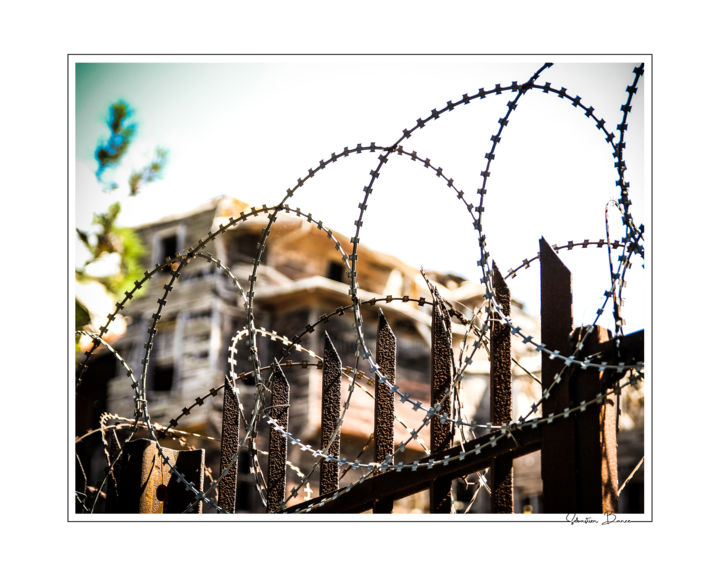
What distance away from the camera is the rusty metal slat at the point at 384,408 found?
11.8ft

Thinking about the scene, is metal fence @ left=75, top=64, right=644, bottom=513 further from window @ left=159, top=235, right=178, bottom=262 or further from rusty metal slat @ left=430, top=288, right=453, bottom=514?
window @ left=159, top=235, right=178, bottom=262

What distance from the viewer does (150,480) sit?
4.11 m

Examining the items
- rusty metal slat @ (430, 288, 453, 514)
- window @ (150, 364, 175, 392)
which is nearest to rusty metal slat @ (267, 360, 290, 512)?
rusty metal slat @ (430, 288, 453, 514)

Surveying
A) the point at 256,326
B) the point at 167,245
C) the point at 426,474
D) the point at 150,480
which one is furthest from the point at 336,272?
the point at 426,474

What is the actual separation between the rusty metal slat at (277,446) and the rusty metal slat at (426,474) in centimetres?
11

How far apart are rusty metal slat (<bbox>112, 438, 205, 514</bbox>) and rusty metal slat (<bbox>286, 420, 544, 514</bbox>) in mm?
562

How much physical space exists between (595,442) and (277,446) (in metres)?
1.51

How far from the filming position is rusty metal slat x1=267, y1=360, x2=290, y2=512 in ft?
12.9

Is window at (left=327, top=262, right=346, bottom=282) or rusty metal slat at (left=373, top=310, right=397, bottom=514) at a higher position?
window at (left=327, top=262, right=346, bottom=282)

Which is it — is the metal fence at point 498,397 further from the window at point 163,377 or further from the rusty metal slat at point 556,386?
the window at point 163,377
